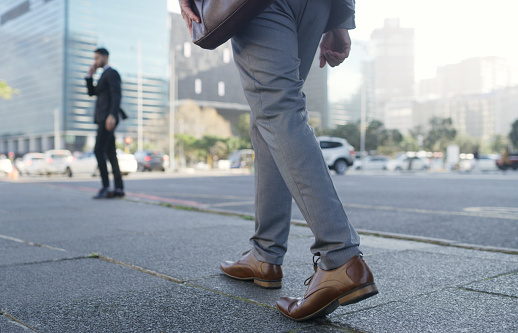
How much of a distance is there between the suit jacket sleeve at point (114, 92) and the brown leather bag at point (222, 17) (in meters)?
5.27

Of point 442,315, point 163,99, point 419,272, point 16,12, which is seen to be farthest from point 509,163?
point 16,12

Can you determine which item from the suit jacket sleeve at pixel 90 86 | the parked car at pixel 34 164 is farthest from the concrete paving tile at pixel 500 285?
the parked car at pixel 34 164

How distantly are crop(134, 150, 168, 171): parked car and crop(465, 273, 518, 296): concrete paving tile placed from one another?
2851 centimetres

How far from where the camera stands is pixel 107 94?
7.00 m

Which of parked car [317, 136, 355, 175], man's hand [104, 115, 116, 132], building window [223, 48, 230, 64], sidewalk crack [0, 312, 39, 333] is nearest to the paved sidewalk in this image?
sidewalk crack [0, 312, 39, 333]

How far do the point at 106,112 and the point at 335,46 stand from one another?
5.30m

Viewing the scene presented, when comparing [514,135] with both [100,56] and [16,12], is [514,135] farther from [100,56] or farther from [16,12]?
[16,12]

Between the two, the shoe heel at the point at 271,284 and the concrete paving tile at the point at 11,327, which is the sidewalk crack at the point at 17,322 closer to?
the concrete paving tile at the point at 11,327

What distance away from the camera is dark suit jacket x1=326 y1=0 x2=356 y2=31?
1.97m

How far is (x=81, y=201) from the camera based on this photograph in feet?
21.7

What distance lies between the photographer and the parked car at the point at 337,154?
75.6 ft

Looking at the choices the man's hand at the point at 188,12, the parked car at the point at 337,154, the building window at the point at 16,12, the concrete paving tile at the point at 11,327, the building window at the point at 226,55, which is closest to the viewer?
the concrete paving tile at the point at 11,327

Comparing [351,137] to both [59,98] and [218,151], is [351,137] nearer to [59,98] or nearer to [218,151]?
[218,151]

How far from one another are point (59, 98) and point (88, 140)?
10.2m
